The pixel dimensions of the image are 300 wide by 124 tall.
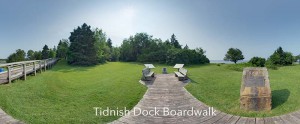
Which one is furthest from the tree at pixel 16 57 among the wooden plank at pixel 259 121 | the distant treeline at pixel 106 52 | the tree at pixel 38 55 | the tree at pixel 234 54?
the tree at pixel 234 54

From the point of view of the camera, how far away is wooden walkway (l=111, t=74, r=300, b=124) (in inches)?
243

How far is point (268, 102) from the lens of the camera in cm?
709

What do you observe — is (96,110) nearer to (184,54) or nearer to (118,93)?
(118,93)

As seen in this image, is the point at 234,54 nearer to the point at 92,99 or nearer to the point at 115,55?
the point at 115,55

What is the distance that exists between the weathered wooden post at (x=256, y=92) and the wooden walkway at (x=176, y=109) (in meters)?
0.86

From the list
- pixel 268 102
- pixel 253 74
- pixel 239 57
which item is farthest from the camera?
Answer: pixel 239 57

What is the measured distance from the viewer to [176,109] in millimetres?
7309

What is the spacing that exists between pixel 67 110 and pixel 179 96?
430cm

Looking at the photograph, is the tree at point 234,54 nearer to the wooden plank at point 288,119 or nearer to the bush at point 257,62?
the bush at point 257,62

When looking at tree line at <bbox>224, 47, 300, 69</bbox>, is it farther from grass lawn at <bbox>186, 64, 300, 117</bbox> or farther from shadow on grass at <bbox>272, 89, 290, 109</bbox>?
shadow on grass at <bbox>272, 89, 290, 109</bbox>

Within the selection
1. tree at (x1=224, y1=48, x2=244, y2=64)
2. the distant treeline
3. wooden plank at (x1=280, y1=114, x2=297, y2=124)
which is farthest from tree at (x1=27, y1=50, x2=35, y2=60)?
wooden plank at (x1=280, y1=114, x2=297, y2=124)

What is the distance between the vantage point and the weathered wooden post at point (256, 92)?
7.12 metres

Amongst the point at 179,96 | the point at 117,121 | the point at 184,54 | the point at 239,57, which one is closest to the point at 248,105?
the point at 179,96

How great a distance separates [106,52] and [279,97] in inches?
1360
